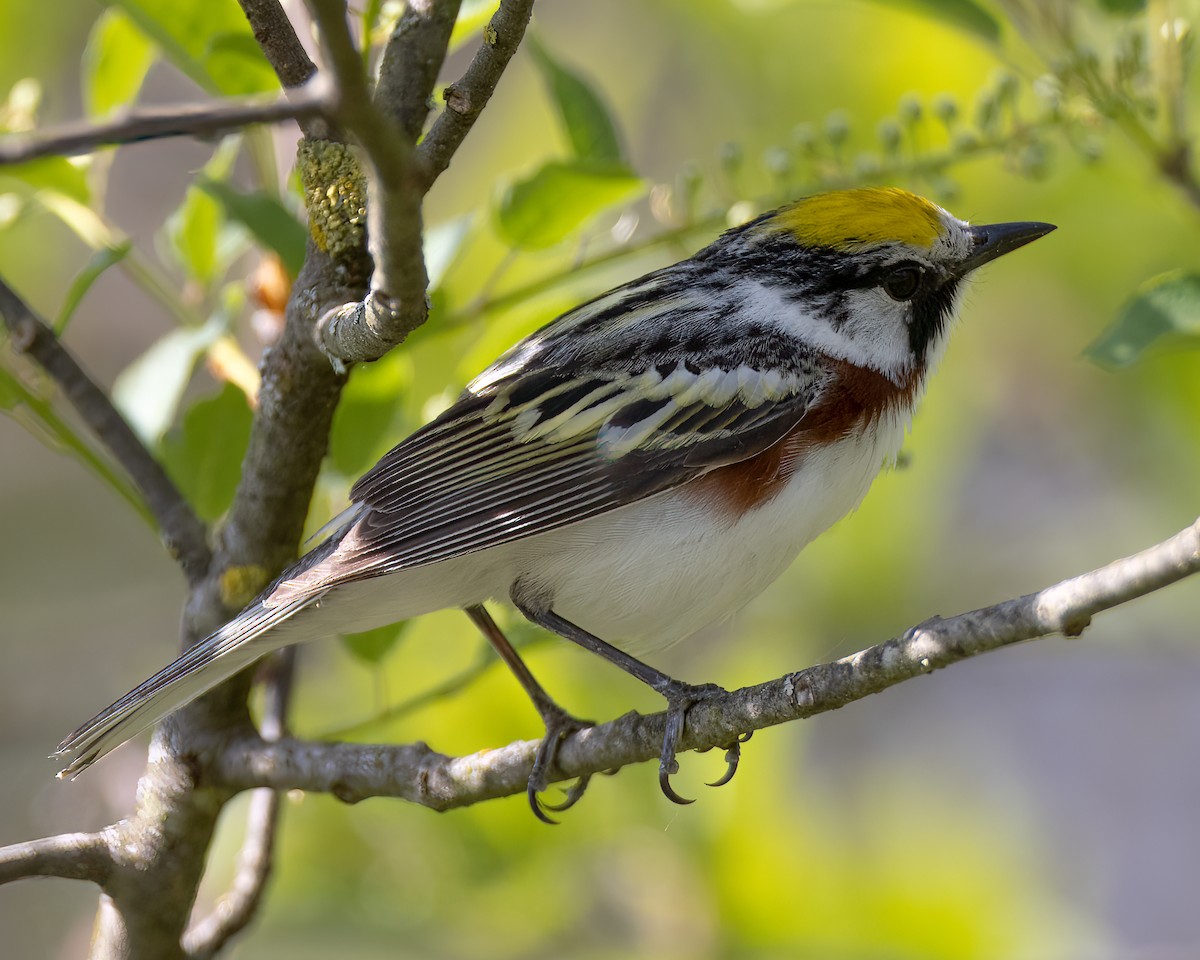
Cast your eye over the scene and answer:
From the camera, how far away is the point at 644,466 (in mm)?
2691

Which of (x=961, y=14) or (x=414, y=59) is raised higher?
(x=414, y=59)

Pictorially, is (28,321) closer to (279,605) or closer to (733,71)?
(279,605)

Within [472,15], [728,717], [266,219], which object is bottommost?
[728,717]

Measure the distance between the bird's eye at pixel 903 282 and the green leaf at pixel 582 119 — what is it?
0.68m

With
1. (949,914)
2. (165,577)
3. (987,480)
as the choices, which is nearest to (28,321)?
(949,914)

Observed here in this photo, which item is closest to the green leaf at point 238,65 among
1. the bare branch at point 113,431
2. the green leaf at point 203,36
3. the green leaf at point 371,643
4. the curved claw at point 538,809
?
the green leaf at point 203,36

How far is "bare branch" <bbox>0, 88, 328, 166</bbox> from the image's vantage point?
127 centimetres

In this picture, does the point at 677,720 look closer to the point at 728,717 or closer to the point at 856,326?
the point at 728,717

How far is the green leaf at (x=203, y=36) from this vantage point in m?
2.57

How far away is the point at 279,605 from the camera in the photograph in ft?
7.94

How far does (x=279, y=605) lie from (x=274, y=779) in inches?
13.0

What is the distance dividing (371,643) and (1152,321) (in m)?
1.59

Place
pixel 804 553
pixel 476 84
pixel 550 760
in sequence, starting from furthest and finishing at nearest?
1. pixel 804 553
2. pixel 550 760
3. pixel 476 84

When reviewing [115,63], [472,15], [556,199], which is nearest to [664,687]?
[556,199]
